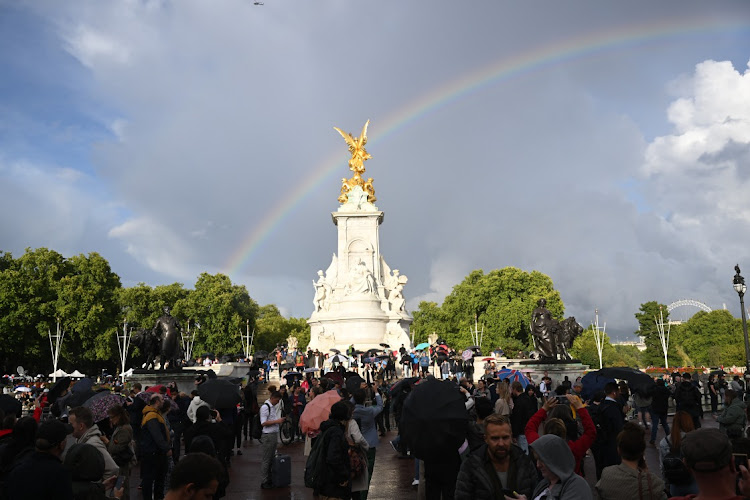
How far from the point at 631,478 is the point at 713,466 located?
1.90 metres

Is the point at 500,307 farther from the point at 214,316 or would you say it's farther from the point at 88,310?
the point at 88,310

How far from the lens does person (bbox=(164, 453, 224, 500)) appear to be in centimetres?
361

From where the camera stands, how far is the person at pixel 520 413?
10.3 meters

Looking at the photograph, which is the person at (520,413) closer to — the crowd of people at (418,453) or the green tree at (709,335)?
the crowd of people at (418,453)

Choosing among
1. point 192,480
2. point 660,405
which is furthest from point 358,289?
point 192,480

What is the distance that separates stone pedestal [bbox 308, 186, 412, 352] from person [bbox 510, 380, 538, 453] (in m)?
42.6

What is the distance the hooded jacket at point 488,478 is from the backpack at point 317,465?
2.34 m

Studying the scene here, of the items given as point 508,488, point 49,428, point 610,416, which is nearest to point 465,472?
point 508,488

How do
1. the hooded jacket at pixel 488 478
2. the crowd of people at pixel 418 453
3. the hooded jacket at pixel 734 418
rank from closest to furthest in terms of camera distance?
1. the crowd of people at pixel 418 453
2. the hooded jacket at pixel 488 478
3. the hooded jacket at pixel 734 418

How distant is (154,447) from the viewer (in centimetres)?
916

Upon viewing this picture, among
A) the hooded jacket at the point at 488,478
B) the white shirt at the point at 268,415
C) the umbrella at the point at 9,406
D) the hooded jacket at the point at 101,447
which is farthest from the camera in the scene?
the white shirt at the point at 268,415

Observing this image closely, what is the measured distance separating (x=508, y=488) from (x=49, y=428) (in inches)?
143

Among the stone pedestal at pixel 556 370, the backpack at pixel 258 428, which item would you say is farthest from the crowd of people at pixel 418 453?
the stone pedestal at pixel 556 370

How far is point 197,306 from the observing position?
76062 millimetres
